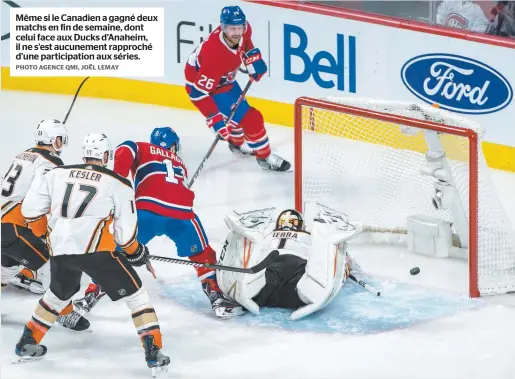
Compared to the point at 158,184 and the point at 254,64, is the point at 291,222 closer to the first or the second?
the point at 158,184

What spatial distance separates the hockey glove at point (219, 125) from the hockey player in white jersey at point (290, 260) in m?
1.61

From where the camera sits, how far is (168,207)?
21.0 feet

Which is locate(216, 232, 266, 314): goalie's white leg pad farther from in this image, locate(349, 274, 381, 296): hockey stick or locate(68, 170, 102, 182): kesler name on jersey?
locate(68, 170, 102, 182): kesler name on jersey

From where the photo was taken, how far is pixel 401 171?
727 cm

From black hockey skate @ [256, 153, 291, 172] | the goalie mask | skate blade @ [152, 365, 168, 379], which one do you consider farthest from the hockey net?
skate blade @ [152, 365, 168, 379]

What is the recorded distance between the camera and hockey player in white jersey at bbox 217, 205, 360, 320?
617 cm

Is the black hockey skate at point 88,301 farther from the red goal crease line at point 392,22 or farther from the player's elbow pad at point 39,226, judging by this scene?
the red goal crease line at point 392,22

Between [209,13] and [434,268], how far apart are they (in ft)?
9.96

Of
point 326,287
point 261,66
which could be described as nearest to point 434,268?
point 326,287

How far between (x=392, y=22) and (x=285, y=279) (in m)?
2.63

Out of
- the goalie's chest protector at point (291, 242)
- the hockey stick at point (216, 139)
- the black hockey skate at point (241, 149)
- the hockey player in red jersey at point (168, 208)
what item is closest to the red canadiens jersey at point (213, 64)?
the hockey stick at point (216, 139)

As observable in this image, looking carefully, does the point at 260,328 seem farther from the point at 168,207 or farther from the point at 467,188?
the point at 467,188
